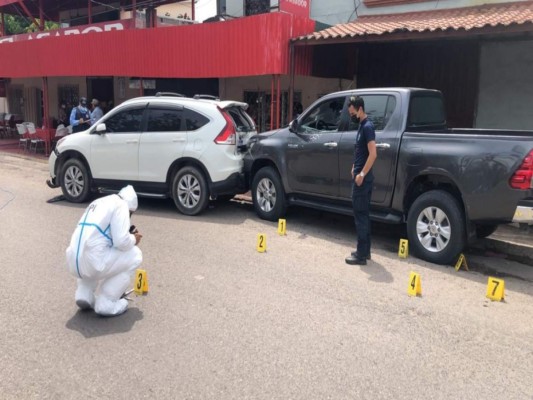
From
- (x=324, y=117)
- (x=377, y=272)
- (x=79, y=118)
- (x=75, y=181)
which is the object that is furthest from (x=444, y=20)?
(x=79, y=118)

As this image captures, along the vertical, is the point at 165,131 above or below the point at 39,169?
above

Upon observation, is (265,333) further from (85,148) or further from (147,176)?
(85,148)

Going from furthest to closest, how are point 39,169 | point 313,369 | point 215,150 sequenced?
1. point 39,169
2. point 215,150
3. point 313,369

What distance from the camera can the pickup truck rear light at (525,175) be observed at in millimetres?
5270

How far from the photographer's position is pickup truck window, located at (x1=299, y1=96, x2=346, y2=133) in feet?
24.1

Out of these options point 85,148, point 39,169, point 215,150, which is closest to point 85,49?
point 39,169

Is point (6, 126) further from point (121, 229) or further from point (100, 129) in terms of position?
point (121, 229)

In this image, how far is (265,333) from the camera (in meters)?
4.13

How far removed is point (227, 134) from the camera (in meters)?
8.14

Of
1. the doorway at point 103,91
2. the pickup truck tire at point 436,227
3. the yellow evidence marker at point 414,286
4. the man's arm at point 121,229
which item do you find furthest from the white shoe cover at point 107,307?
the doorway at point 103,91

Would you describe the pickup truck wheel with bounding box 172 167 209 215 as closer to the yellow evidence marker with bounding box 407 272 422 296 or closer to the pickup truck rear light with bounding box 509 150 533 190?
the yellow evidence marker with bounding box 407 272 422 296

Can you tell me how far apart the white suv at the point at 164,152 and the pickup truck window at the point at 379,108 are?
2.31 m

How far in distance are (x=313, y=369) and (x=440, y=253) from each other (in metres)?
3.10

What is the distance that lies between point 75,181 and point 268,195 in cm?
370
